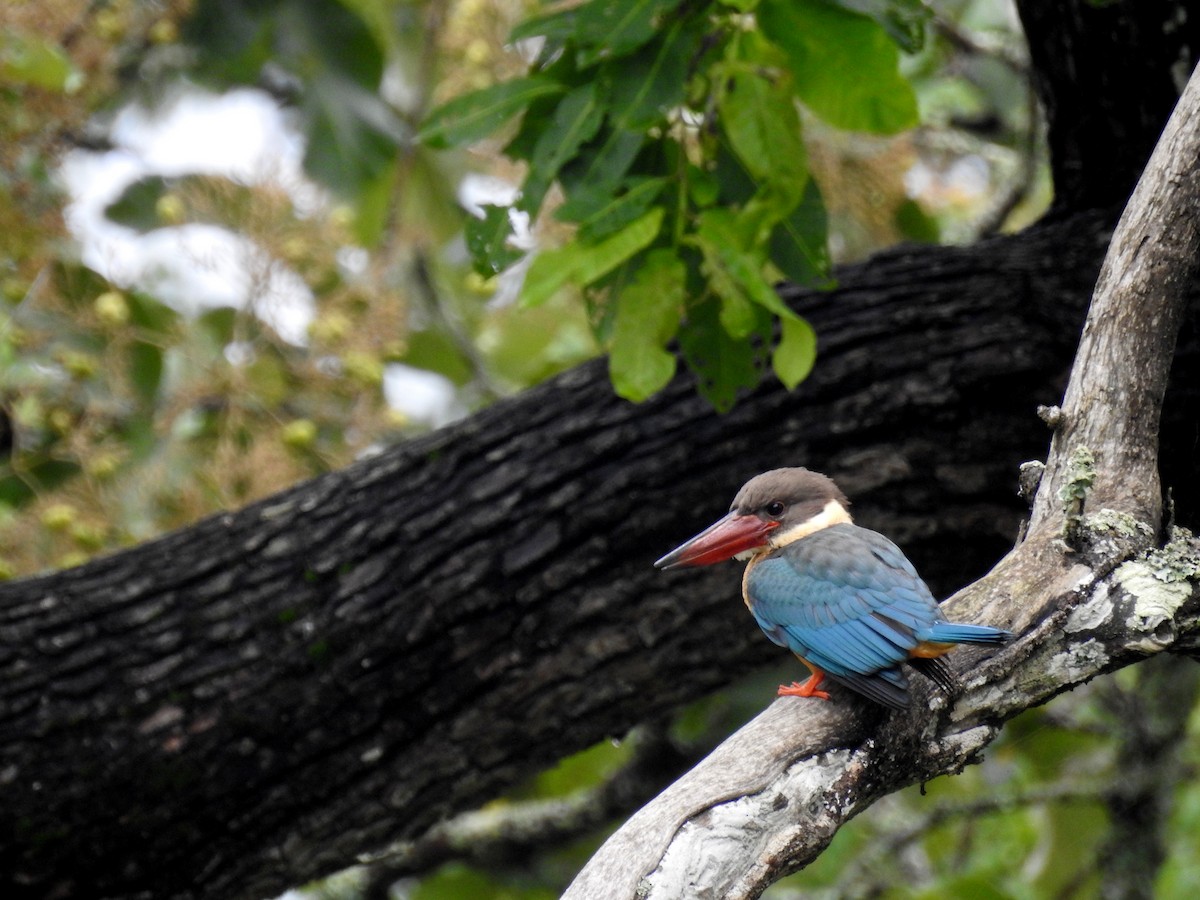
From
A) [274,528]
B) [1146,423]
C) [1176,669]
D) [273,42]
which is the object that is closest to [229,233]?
[273,42]

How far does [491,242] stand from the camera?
8.77 ft

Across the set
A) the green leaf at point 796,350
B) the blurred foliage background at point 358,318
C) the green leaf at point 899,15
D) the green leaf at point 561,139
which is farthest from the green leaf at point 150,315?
the green leaf at point 899,15

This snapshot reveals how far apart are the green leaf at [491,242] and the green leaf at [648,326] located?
0.32 metres

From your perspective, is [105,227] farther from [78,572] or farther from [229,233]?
[78,572]

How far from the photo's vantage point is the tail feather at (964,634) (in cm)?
194

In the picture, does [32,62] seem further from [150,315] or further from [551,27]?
[551,27]

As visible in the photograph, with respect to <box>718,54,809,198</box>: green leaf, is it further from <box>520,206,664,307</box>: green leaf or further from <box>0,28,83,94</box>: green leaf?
<box>0,28,83,94</box>: green leaf

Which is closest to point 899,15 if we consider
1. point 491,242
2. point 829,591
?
point 491,242

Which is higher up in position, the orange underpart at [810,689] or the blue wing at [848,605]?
the blue wing at [848,605]

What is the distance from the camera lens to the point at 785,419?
3188 millimetres

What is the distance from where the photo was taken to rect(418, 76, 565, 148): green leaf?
2.63 meters

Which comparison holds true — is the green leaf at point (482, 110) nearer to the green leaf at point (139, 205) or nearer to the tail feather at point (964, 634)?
the tail feather at point (964, 634)

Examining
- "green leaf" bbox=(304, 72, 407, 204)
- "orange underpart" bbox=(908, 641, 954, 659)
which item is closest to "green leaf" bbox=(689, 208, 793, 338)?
"orange underpart" bbox=(908, 641, 954, 659)

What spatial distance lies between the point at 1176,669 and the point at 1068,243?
1.75 metres
